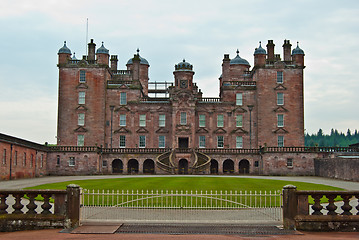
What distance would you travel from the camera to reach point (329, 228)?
15484 mm

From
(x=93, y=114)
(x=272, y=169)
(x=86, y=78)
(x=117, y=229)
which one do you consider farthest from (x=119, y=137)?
(x=117, y=229)

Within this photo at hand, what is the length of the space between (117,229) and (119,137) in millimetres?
55147

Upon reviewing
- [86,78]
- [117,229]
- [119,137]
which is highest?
[86,78]

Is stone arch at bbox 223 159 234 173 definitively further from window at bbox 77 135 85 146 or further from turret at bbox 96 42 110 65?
turret at bbox 96 42 110 65

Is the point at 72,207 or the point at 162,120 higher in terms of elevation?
the point at 162,120

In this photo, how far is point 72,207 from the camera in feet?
51.9

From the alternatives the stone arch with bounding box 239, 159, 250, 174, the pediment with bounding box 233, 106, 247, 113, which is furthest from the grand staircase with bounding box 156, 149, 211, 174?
the pediment with bounding box 233, 106, 247, 113

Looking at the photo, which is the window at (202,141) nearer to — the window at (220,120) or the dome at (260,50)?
the window at (220,120)

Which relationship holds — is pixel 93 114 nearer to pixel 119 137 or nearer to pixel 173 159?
pixel 119 137

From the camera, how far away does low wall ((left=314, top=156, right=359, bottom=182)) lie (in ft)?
147

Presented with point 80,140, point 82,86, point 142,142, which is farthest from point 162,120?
point 82,86

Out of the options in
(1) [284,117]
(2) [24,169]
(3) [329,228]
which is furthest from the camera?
(1) [284,117]

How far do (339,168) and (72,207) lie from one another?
3926 centimetres

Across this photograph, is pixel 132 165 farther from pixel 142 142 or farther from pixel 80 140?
pixel 80 140
